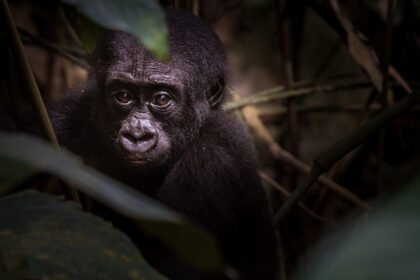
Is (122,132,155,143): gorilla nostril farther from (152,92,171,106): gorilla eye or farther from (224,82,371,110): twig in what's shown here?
(224,82,371,110): twig

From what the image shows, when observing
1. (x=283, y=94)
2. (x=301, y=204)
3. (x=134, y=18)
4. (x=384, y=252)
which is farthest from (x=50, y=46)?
(x=384, y=252)

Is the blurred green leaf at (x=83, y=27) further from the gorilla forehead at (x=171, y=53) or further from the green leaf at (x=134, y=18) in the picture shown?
the gorilla forehead at (x=171, y=53)

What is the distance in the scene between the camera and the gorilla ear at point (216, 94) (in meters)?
2.32

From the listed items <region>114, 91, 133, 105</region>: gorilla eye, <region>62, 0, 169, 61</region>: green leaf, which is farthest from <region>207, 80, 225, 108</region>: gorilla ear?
<region>62, 0, 169, 61</region>: green leaf

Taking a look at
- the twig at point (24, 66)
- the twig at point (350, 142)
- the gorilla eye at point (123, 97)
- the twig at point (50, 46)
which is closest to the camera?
the twig at point (24, 66)

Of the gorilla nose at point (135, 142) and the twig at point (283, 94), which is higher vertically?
the twig at point (283, 94)

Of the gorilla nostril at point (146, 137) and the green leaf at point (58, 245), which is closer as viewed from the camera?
the green leaf at point (58, 245)

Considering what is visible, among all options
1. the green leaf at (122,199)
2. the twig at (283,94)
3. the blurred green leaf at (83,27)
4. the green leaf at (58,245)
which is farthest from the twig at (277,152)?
the green leaf at (122,199)

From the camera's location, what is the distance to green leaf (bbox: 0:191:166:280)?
2.53 ft

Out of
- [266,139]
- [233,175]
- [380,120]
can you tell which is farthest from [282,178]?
[380,120]

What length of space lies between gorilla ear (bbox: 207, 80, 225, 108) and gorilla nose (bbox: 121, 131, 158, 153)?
0.42 m

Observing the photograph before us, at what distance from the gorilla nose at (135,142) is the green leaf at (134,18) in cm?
116

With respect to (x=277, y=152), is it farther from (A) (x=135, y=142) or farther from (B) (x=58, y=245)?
(B) (x=58, y=245)

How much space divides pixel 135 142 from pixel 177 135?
0.26m
